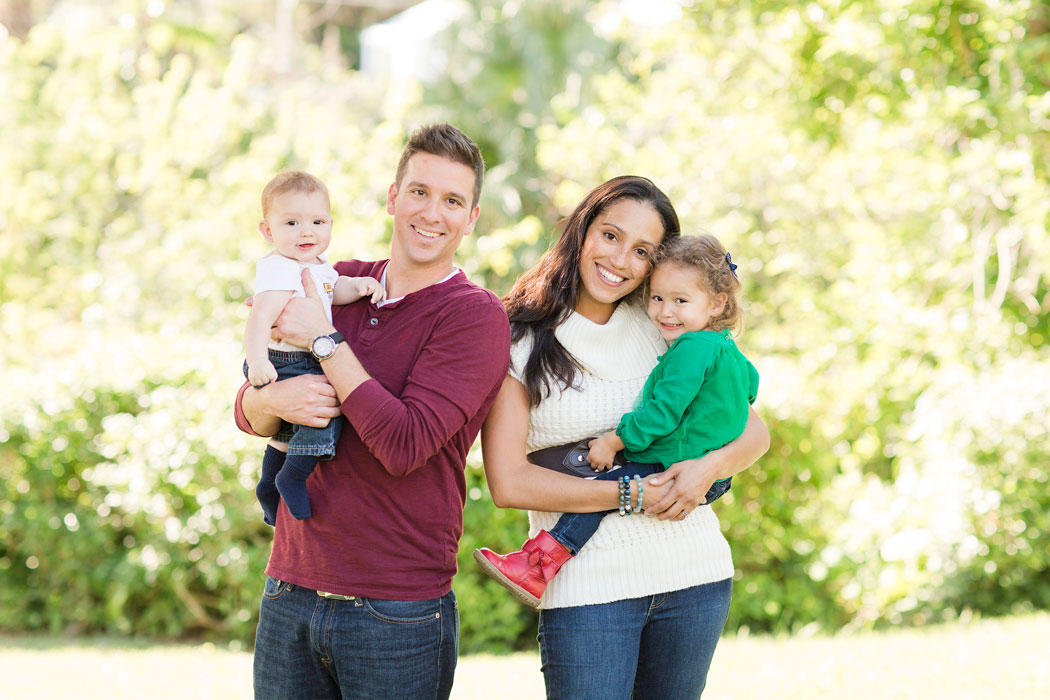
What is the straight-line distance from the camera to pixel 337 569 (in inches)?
92.0

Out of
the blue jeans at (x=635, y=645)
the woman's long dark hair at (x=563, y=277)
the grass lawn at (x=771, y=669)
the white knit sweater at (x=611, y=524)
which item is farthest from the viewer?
the grass lawn at (x=771, y=669)

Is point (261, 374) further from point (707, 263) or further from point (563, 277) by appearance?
point (707, 263)

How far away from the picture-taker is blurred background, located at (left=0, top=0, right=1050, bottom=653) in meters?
6.04

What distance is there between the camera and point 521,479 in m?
2.55

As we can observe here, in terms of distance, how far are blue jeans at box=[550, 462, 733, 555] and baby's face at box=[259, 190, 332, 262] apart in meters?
0.94

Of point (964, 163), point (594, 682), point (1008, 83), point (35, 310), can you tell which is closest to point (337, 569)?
point (594, 682)

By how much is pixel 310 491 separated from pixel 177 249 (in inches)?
293

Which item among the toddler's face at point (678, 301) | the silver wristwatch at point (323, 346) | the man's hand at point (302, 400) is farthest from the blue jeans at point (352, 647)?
the toddler's face at point (678, 301)

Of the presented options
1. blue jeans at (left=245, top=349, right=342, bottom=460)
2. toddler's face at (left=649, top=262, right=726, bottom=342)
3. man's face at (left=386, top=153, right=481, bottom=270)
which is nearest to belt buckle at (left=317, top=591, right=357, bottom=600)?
blue jeans at (left=245, top=349, right=342, bottom=460)

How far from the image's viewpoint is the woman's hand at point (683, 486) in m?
2.57

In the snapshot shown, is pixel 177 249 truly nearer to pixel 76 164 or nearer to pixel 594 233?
pixel 76 164

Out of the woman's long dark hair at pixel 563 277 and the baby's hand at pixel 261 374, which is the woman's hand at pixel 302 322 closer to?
the baby's hand at pixel 261 374

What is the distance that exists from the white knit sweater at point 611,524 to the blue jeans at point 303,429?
1.67 feet

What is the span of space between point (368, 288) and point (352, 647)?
0.87 metres
